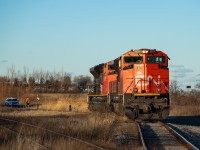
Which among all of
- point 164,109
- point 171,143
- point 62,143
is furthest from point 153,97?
point 62,143

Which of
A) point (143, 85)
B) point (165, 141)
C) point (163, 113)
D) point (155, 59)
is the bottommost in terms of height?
point (165, 141)

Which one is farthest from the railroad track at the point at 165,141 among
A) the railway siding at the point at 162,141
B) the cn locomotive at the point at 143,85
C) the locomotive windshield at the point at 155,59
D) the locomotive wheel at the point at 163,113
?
the locomotive windshield at the point at 155,59

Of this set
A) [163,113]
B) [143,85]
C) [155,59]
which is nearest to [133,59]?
[155,59]

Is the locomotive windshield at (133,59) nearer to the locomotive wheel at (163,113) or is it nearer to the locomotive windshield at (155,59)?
the locomotive windshield at (155,59)

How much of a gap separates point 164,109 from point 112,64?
20.7 feet

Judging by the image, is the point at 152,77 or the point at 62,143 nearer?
the point at 62,143

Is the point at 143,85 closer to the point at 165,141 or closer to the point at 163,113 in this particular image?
the point at 163,113

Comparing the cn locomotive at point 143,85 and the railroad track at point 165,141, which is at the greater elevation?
the cn locomotive at point 143,85

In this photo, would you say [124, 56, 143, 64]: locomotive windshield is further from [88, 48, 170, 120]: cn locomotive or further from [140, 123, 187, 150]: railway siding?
[140, 123, 187, 150]: railway siding

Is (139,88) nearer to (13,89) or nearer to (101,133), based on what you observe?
(101,133)

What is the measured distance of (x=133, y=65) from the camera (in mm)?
21250

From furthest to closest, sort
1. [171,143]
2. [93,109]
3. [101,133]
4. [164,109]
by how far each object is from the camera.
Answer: [93,109], [164,109], [101,133], [171,143]

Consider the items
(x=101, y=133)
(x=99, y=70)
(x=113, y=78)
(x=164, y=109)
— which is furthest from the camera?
(x=99, y=70)

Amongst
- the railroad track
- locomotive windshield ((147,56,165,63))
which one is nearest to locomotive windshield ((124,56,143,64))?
locomotive windshield ((147,56,165,63))
